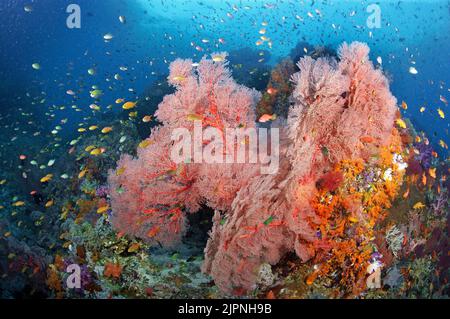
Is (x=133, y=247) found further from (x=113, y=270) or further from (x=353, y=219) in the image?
(x=353, y=219)

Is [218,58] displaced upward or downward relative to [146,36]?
downward

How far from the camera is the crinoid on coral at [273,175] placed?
4207 millimetres

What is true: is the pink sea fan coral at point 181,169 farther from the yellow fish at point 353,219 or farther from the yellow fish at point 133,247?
the yellow fish at point 353,219

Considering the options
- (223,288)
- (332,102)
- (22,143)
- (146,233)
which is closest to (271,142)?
(332,102)

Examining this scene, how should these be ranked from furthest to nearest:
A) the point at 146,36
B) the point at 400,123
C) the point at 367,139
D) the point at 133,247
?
the point at 146,36, the point at 400,123, the point at 133,247, the point at 367,139

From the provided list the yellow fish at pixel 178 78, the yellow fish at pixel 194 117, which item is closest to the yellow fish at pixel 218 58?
the yellow fish at pixel 178 78

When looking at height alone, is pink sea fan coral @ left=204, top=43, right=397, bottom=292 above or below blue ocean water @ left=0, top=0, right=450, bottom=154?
below

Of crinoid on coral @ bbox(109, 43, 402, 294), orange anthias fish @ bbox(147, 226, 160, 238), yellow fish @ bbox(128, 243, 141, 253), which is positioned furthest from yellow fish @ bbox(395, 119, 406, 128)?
yellow fish @ bbox(128, 243, 141, 253)

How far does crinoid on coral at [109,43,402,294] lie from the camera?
421 cm

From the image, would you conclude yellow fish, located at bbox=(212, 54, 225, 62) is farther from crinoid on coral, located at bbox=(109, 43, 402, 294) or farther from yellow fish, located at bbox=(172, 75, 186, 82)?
yellow fish, located at bbox=(172, 75, 186, 82)

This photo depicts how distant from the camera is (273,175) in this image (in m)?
4.37

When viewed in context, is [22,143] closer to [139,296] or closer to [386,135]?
[139,296]

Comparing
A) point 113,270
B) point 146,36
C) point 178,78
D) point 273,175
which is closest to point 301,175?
point 273,175

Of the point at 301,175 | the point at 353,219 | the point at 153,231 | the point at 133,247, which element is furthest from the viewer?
the point at 133,247
